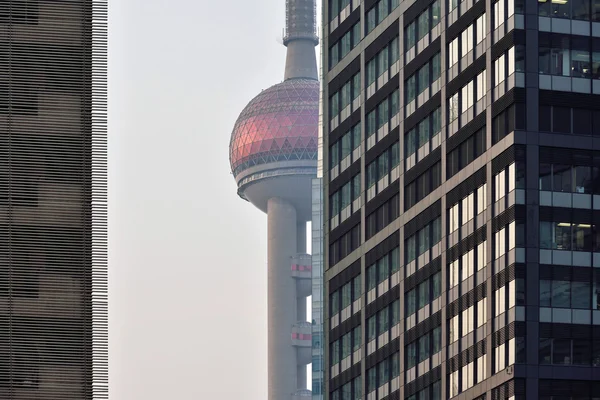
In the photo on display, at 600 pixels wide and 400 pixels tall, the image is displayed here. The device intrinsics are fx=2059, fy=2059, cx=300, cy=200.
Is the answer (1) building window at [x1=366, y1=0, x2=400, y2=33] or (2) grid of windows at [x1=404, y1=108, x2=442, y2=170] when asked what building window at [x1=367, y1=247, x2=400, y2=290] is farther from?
(1) building window at [x1=366, y1=0, x2=400, y2=33]

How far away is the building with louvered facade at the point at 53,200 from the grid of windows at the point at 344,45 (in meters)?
55.1

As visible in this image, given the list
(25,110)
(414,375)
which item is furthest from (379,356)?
(25,110)

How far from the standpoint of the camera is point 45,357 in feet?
312

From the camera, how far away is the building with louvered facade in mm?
95375

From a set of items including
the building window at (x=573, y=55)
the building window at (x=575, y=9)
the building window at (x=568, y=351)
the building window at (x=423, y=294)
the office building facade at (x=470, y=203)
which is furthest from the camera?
the building window at (x=423, y=294)

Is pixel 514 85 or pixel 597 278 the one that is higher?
pixel 514 85

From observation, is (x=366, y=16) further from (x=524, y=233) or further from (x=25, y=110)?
(x=25, y=110)

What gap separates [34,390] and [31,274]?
Answer: 584 cm

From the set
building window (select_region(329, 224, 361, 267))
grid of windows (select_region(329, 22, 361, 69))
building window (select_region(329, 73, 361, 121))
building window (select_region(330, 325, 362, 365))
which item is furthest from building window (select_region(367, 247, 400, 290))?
grid of windows (select_region(329, 22, 361, 69))

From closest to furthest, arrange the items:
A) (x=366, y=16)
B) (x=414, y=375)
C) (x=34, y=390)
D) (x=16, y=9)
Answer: (x=34, y=390), (x=16, y=9), (x=414, y=375), (x=366, y=16)

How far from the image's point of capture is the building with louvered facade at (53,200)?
313 ft

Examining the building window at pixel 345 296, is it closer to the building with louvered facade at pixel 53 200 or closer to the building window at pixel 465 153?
the building window at pixel 465 153

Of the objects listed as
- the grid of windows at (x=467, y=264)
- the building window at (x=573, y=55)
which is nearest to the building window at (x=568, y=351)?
the grid of windows at (x=467, y=264)

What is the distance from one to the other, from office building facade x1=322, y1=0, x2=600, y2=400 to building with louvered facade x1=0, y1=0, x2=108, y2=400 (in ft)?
107
